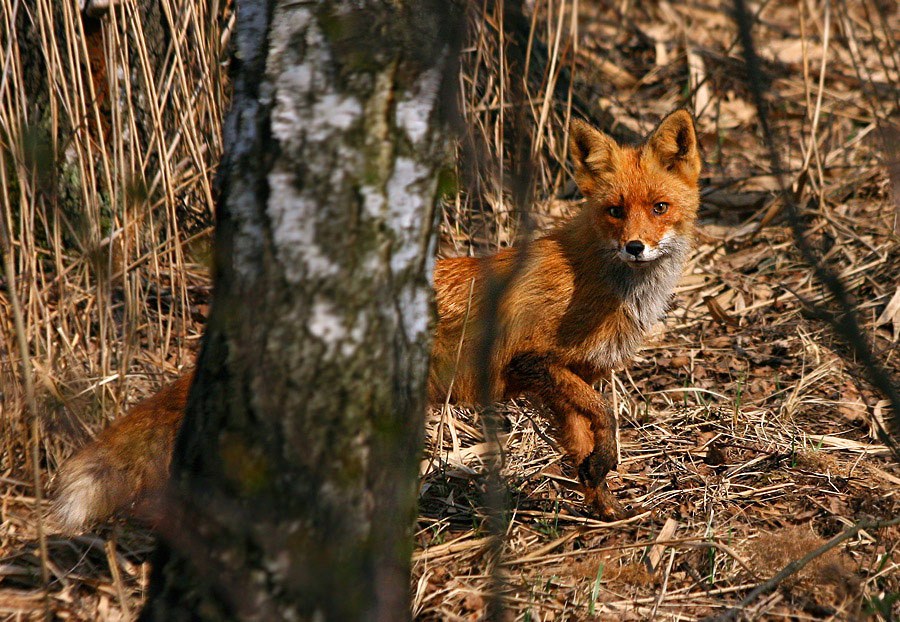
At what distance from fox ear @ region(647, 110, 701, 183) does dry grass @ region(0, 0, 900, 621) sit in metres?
0.81

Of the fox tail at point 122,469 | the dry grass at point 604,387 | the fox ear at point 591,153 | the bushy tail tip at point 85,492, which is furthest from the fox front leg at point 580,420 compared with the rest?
the bushy tail tip at point 85,492

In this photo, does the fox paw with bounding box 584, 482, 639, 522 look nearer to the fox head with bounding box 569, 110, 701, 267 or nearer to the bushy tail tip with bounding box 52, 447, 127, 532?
the fox head with bounding box 569, 110, 701, 267

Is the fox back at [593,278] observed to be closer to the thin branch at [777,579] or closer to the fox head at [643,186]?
the fox head at [643,186]

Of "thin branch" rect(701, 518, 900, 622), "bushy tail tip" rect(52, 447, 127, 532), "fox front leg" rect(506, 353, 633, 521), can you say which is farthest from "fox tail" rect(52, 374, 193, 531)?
"thin branch" rect(701, 518, 900, 622)

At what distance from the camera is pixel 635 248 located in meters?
3.88

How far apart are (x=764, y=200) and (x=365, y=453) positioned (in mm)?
5700

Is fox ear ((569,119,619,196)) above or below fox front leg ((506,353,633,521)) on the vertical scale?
above

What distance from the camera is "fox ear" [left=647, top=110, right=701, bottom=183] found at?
166 inches

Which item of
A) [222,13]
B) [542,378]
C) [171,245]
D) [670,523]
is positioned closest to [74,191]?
A: [171,245]

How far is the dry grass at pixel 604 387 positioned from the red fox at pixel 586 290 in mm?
416

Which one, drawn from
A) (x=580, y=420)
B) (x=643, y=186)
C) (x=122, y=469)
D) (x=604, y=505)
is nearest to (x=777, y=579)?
(x=604, y=505)

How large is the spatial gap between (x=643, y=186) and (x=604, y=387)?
1.43 m

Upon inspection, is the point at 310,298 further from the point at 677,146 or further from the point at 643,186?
the point at 677,146

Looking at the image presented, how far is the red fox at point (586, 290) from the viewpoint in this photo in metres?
3.99
